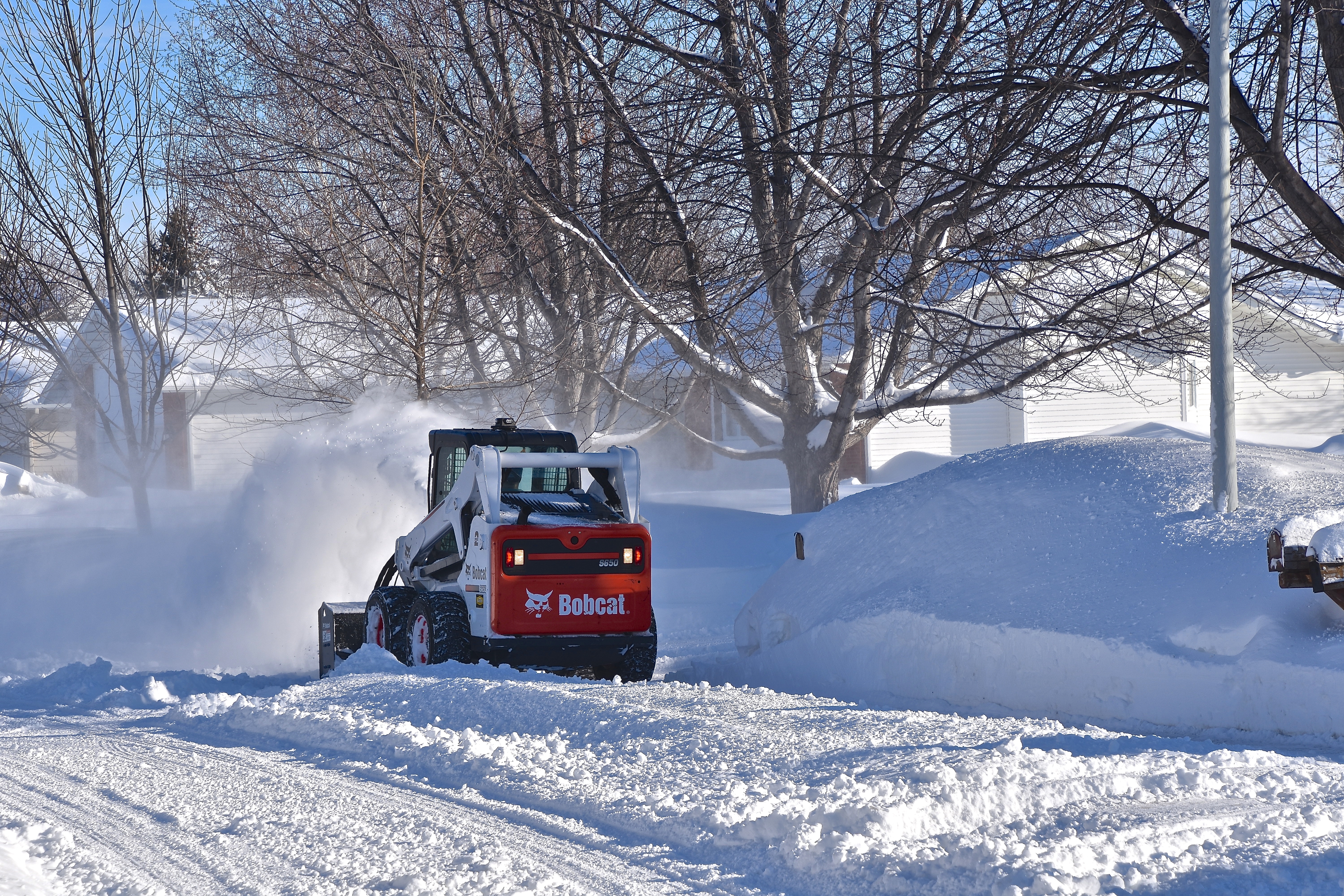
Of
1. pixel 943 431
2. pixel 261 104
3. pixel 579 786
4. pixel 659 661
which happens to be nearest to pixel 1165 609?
pixel 579 786

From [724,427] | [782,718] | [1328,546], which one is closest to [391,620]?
[782,718]

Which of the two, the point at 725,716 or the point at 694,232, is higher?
the point at 694,232

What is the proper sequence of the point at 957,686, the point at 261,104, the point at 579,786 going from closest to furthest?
the point at 579,786 < the point at 957,686 < the point at 261,104

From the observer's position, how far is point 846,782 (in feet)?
16.6

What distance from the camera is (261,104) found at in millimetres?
17219

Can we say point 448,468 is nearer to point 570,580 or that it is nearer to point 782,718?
point 570,580

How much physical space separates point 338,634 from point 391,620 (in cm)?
72

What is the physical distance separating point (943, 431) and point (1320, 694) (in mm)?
22061

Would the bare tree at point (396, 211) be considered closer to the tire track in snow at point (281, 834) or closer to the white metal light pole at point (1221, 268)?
the white metal light pole at point (1221, 268)

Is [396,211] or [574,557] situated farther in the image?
[396,211]

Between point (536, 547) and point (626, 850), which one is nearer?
point (626, 850)

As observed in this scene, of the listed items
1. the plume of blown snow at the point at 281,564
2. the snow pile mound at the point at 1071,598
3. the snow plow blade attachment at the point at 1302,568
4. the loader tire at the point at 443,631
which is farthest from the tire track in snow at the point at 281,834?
the plume of blown snow at the point at 281,564

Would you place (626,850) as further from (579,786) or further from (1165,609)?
(1165,609)

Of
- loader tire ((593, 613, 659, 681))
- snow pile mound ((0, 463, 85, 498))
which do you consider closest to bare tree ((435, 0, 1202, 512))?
loader tire ((593, 613, 659, 681))
